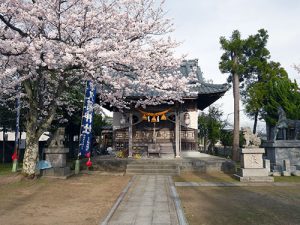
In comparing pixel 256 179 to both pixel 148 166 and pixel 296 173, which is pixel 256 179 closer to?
pixel 296 173

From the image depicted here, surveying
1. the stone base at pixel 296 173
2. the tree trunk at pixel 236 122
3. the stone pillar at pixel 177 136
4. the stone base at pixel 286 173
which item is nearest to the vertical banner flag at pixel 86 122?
the stone pillar at pixel 177 136

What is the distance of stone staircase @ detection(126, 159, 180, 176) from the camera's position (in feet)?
56.3

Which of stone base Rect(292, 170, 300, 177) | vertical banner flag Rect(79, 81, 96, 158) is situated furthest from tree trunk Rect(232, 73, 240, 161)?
vertical banner flag Rect(79, 81, 96, 158)

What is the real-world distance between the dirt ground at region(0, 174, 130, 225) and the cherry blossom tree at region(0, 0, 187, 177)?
154cm

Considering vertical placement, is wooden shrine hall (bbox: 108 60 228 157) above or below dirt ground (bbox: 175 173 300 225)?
above

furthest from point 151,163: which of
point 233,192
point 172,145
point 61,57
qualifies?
point 61,57

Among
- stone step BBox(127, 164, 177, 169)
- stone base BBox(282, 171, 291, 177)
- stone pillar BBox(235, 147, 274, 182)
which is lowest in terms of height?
stone base BBox(282, 171, 291, 177)

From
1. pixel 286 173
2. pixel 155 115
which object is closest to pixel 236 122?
pixel 155 115

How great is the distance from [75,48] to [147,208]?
6.06 m

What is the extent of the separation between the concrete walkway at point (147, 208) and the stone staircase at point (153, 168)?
194 inches

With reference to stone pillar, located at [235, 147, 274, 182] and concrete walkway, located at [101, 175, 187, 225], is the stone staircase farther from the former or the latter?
concrete walkway, located at [101, 175, 187, 225]

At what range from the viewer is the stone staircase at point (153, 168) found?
17156mm

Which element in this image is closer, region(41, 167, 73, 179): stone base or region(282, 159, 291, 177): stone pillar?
region(41, 167, 73, 179): stone base

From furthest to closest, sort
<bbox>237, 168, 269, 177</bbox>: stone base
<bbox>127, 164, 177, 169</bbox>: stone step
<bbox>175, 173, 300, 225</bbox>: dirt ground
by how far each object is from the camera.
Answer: <bbox>127, 164, 177, 169</bbox>: stone step, <bbox>237, 168, 269, 177</bbox>: stone base, <bbox>175, 173, 300, 225</bbox>: dirt ground
